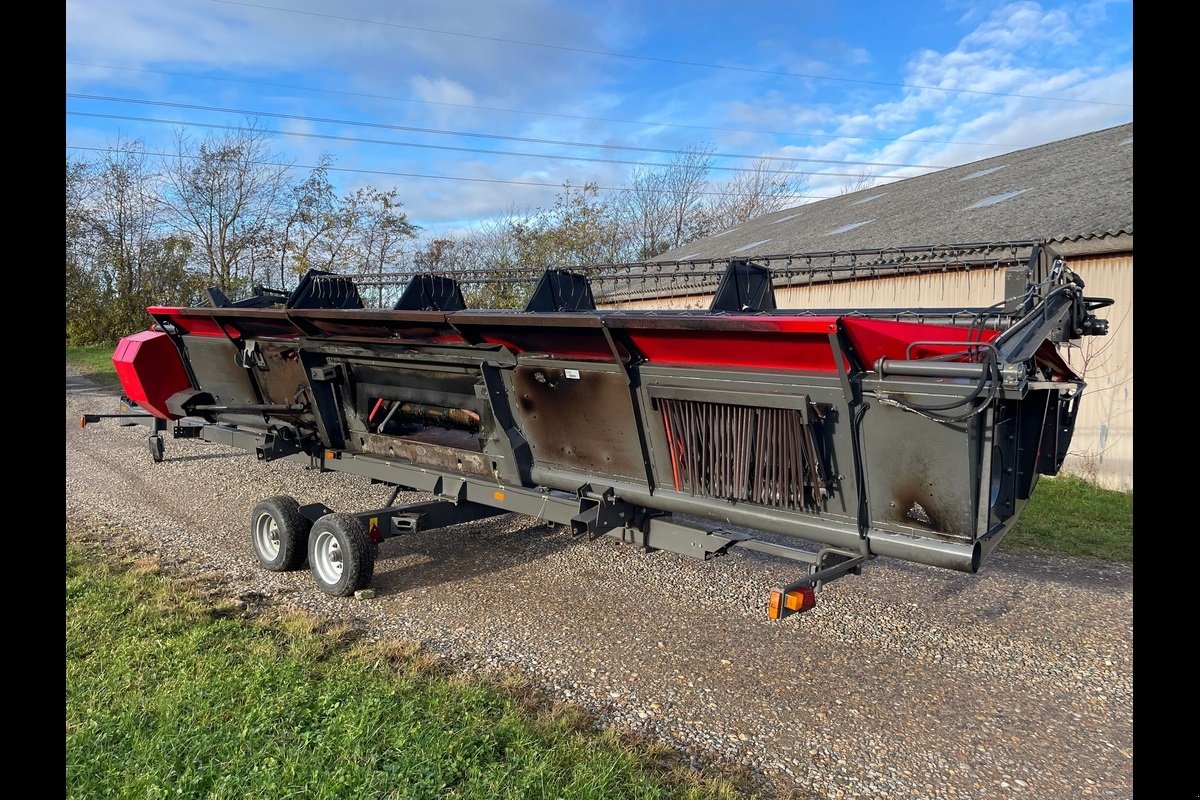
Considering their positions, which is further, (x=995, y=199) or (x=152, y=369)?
(x=995, y=199)

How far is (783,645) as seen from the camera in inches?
169

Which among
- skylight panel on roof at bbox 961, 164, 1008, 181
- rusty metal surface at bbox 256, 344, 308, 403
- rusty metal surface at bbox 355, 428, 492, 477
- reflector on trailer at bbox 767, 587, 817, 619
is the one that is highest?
skylight panel on roof at bbox 961, 164, 1008, 181

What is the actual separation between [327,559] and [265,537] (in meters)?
0.69

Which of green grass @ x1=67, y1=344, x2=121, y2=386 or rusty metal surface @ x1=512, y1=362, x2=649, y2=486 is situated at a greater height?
green grass @ x1=67, y1=344, x2=121, y2=386

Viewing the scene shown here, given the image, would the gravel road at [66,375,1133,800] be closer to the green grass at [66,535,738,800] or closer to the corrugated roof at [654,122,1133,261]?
the green grass at [66,535,738,800]

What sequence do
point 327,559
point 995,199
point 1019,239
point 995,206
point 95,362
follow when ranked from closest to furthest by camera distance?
point 327,559, point 1019,239, point 995,206, point 995,199, point 95,362

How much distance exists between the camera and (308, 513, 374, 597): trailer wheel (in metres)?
4.81

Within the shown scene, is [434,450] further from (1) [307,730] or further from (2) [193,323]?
(2) [193,323]

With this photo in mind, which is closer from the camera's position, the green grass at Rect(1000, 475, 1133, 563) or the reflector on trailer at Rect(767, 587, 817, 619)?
the reflector on trailer at Rect(767, 587, 817, 619)

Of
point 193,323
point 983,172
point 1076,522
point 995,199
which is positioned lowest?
point 1076,522

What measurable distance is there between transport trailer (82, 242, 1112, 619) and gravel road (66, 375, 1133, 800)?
61 centimetres

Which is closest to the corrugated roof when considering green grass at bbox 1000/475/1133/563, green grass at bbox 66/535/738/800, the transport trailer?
green grass at bbox 1000/475/1133/563

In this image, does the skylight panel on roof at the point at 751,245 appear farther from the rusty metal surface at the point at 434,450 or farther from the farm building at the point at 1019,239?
the rusty metal surface at the point at 434,450

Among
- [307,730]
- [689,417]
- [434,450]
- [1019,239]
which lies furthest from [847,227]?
[307,730]
